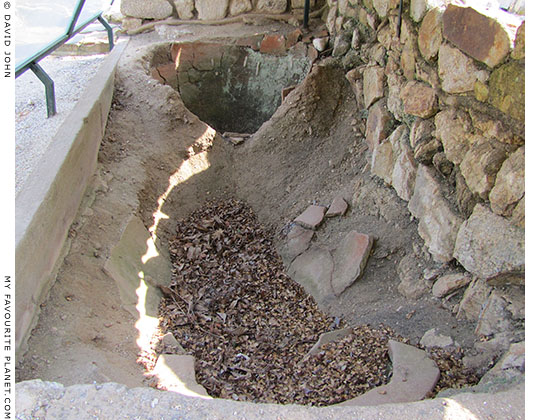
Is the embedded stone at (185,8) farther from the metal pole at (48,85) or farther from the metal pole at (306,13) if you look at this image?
the metal pole at (48,85)

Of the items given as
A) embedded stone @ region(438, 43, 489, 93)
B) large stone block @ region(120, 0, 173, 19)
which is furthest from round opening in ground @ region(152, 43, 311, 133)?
embedded stone @ region(438, 43, 489, 93)

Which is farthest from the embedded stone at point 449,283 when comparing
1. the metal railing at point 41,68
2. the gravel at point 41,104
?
the metal railing at point 41,68

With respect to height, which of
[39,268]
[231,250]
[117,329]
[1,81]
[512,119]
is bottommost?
[231,250]

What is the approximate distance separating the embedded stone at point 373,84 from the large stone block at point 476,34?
1189mm

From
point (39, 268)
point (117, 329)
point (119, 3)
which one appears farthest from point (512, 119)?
point (119, 3)

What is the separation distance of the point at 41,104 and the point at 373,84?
2939 millimetres

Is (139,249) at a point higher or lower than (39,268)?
lower

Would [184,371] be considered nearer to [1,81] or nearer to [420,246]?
[420,246]

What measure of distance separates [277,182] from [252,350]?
2.09 meters

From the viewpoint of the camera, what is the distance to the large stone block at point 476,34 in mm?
2637

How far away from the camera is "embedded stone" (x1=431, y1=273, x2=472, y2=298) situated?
10.4 feet

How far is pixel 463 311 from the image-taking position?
312 cm

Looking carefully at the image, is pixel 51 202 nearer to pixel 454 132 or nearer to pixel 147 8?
pixel 454 132

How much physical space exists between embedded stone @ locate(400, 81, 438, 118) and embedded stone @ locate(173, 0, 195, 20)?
12.3ft
